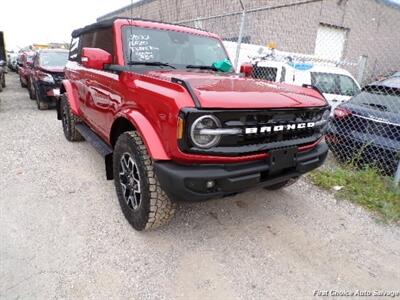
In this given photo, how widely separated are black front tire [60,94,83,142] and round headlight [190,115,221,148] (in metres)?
3.64

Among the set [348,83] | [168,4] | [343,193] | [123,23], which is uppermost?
[168,4]

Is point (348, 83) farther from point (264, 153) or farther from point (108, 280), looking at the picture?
point (108, 280)

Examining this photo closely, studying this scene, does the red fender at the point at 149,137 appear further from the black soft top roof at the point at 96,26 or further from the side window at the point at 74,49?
the side window at the point at 74,49

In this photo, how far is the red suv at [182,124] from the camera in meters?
2.42

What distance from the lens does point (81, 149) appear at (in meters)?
5.49

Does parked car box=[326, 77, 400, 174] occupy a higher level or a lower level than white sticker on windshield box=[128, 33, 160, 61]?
lower

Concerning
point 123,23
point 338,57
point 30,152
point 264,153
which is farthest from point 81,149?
point 338,57

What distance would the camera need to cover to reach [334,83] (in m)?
7.03

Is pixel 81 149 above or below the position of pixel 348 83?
below

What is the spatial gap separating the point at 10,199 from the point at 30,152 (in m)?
1.79

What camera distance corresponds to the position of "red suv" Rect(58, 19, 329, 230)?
7.95 ft

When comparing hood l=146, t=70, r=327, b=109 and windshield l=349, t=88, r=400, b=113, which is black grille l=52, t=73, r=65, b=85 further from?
windshield l=349, t=88, r=400, b=113

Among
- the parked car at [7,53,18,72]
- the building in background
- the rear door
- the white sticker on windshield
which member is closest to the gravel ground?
the rear door

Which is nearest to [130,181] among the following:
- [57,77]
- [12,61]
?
[57,77]
